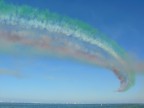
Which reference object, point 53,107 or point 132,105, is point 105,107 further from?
point 132,105

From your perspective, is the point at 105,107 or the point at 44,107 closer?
the point at 105,107

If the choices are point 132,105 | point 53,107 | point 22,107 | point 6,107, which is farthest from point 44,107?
point 132,105

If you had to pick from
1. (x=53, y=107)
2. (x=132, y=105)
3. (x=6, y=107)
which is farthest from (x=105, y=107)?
(x=132, y=105)

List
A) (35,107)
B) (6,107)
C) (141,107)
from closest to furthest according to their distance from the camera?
(141,107) < (6,107) < (35,107)

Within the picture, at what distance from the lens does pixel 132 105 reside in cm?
10006

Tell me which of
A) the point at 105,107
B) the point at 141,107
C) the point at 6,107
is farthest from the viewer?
the point at 105,107

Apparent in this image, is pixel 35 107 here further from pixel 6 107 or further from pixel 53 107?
pixel 6 107

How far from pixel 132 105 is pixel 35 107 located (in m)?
74.5

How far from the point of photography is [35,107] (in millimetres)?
166625

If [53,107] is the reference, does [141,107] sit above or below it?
below

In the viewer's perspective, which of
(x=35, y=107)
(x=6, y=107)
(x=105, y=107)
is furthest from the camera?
(x=35, y=107)

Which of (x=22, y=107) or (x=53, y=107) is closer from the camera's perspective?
(x=22, y=107)

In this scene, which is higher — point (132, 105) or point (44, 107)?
point (44, 107)

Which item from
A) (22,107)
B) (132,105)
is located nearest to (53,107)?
(22,107)
